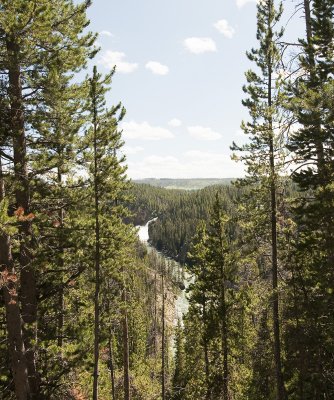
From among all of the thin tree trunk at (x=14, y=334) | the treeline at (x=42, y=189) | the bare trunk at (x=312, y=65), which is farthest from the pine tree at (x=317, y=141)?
the thin tree trunk at (x=14, y=334)

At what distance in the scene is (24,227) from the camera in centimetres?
977

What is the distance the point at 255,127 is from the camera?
16016 mm

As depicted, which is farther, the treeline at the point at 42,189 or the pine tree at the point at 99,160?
the pine tree at the point at 99,160

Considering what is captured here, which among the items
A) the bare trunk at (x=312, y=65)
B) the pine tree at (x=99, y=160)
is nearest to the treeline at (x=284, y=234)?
the bare trunk at (x=312, y=65)

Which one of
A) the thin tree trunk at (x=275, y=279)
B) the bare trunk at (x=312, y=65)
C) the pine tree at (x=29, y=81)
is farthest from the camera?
the thin tree trunk at (x=275, y=279)

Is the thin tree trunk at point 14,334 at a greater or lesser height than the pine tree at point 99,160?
lesser

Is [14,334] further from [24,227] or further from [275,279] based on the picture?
[275,279]

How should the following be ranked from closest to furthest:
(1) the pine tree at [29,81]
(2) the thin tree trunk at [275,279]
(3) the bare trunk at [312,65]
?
(1) the pine tree at [29,81]
(3) the bare trunk at [312,65]
(2) the thin tree trunk at [275,279]

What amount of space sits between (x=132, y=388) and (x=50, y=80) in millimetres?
27752

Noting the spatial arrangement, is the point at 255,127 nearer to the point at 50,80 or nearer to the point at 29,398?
the point at 50,80

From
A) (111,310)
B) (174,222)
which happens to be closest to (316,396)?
(111,310)

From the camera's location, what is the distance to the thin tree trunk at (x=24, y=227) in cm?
941

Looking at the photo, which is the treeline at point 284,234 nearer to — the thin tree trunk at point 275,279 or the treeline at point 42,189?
the thin tree trunk at point 275,279

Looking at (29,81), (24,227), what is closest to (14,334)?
(24,227)
